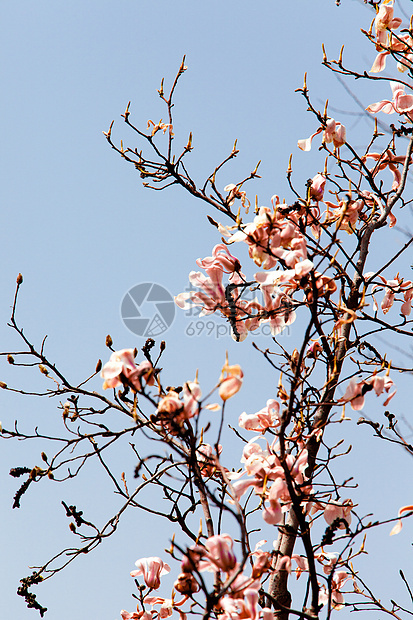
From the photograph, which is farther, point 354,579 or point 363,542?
point 354,579

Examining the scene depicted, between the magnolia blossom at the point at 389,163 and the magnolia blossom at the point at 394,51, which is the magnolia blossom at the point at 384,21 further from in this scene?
the magnolia blossom at the point at 389,163

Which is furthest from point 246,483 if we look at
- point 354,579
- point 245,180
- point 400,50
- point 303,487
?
point 400,50

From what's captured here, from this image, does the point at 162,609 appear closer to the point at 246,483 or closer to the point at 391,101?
the point at 246,483

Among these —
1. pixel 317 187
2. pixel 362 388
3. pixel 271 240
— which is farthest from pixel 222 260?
pixel 362 388

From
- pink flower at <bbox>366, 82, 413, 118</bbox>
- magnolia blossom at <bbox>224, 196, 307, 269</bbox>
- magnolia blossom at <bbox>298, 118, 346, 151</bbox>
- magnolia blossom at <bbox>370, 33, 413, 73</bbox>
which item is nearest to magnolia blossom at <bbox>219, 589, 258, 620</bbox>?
magnolia blossom at <bbox>224, 196, 307, 269</bbox>

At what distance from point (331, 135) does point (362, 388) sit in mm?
1284

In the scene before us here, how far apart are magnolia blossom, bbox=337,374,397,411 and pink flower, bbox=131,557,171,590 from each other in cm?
78

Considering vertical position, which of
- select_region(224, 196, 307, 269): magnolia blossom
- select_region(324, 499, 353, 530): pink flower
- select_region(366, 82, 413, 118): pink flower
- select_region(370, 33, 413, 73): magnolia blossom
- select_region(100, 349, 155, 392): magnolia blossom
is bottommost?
select_region(324, 499, 353, 530): pink flower

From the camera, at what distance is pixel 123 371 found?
1374mm

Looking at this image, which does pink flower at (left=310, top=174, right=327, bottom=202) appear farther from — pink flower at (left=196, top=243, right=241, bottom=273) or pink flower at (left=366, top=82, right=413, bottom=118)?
pink flower at (left=366, top=82, right=413, bottom=118)

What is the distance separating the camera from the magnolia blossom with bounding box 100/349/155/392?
1.36 meters

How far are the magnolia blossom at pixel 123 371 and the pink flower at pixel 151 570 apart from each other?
744mm

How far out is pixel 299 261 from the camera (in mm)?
1709

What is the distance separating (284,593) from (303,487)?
39 centimetres
